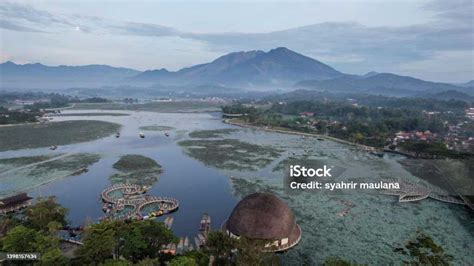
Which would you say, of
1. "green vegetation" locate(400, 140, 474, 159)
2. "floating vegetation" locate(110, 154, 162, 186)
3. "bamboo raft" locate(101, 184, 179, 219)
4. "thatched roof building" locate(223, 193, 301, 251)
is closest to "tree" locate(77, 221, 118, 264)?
"thatched roof building" locate(223, 193, 301, 251)

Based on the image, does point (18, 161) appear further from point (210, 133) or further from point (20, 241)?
point (210, 133)

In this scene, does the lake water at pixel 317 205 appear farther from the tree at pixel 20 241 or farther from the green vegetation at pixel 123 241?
the tree at pixel 20 241

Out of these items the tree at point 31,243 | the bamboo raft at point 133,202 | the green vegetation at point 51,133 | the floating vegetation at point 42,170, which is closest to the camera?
the tree at point 31,243

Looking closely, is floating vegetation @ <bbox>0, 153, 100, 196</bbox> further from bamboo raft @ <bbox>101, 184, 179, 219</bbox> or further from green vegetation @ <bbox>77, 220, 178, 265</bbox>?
green vegetation @ <bbox>77, 220, 178, 265</bbox>

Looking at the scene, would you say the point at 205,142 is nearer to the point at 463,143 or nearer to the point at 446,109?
the point at 463,143

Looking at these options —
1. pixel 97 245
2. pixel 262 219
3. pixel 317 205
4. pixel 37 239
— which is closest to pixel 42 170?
pixel 37 239

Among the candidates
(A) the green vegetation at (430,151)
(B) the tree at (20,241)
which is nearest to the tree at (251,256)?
(B) the tree at (20,241)
